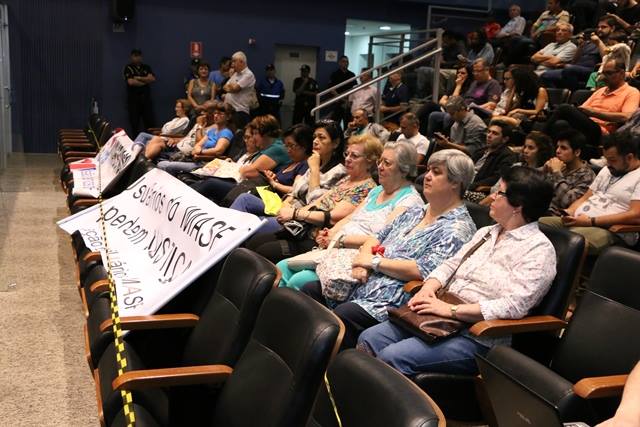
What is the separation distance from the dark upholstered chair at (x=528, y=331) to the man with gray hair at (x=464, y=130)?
11.9 feet

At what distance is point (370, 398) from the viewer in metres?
1.31

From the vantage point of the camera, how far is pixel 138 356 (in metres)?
2.47

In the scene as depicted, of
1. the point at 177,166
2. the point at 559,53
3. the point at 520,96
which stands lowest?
the point at 177,166

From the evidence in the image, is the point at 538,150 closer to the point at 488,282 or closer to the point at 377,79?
the point at 488,282

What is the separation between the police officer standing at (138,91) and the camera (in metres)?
11.1

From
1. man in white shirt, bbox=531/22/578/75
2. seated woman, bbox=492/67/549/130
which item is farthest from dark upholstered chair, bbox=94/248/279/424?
man in white shirt, bbox=531/22/578/75

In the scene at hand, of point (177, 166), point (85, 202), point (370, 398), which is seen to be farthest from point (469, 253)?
point (177, 166)

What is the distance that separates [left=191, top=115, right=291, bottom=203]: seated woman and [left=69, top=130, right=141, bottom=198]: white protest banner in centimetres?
67

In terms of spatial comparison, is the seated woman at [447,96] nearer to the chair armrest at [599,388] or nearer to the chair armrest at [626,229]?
the chair armrest at [626,229]

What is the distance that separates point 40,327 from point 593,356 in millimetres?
2870

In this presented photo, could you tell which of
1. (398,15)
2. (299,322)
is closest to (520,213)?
(299,322)

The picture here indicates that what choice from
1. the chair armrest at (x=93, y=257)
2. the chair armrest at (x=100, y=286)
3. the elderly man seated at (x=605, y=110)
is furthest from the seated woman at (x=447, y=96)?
the chair armrest at (x=100, y=286)

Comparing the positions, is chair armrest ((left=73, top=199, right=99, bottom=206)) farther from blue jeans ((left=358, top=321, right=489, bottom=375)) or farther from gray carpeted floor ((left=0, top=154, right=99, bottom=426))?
blue jeans ((left=358, top=321, right=489, bottom=375))

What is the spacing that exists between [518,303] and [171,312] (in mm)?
1330
